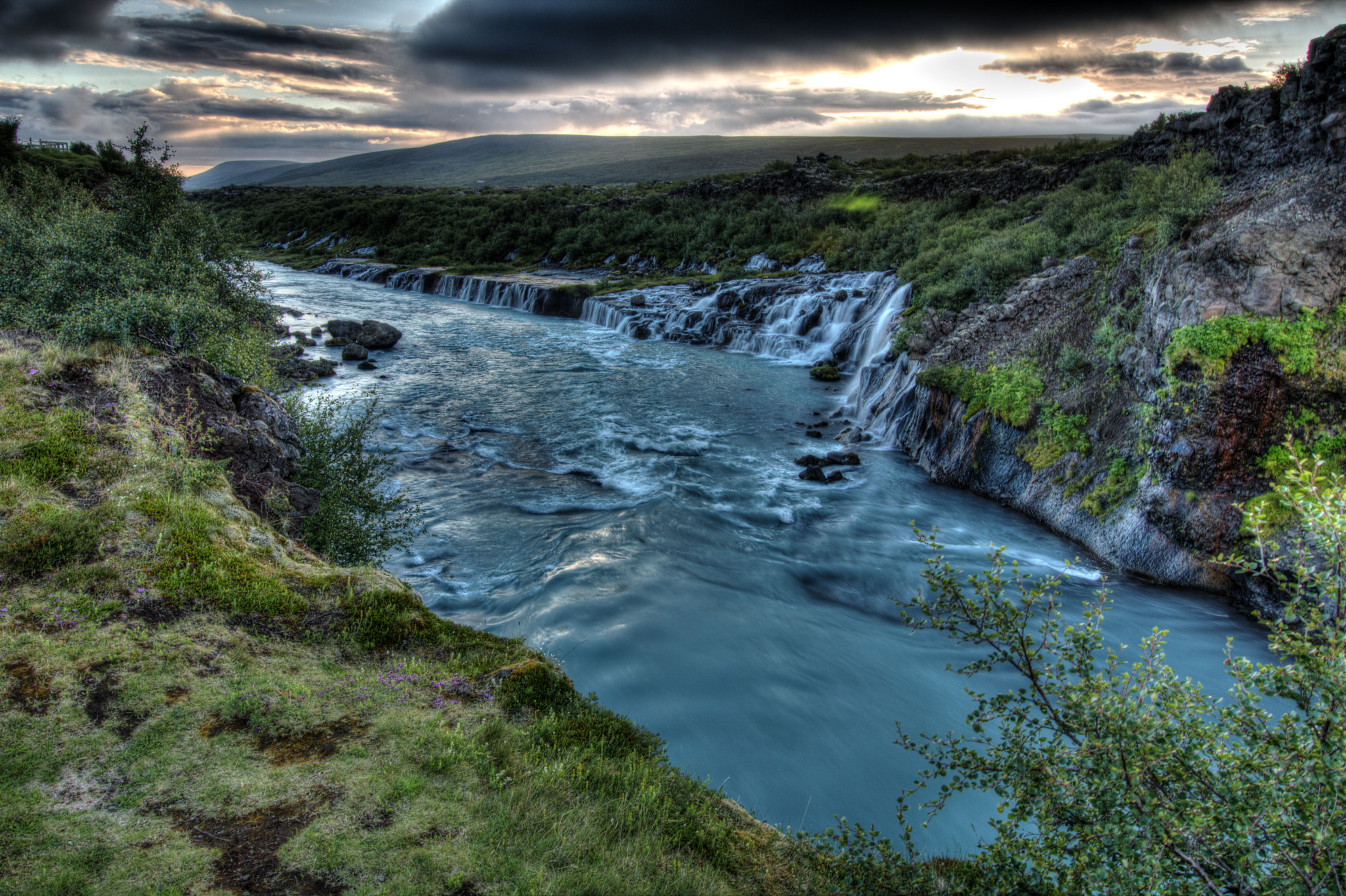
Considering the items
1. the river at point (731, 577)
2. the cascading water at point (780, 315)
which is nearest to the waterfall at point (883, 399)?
the river at point (731, 577)

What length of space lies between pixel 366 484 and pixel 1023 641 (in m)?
11.1

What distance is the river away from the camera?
8.51 meters

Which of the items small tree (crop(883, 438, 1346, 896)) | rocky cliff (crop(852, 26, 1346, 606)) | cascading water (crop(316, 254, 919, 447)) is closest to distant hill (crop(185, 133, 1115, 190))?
cascading water (crop(316, 254, 919, 447))

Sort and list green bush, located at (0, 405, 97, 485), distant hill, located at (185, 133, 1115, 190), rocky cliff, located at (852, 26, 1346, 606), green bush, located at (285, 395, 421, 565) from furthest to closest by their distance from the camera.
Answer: distant hill, located at (185, 133, 1115, 190) < rocky cliff, located at (852, 26, 1346, 606) < green bush, located at (285, 395, 421, 565) < green bush, located at (0, 405, 97, 485)

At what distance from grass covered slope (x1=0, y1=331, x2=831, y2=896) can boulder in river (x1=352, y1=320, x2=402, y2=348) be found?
26.0 meters

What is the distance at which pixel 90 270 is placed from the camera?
35.1 ft

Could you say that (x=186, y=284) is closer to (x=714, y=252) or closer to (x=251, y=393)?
(x=251, y=393)

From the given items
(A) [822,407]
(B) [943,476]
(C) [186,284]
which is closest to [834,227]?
(A) [822,407]

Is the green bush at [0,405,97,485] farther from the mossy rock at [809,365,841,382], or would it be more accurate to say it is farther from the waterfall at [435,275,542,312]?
the waterfall at [435,275,542,312]

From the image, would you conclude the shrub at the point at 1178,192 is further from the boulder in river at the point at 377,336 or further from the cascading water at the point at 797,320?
the boulder in river at the point at 377,336

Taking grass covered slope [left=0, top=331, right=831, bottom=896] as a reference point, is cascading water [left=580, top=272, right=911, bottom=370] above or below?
above

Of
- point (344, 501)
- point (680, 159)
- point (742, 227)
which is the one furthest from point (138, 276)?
point (680, 159)

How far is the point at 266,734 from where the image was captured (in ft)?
15.1

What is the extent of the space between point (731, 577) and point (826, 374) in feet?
54.7
